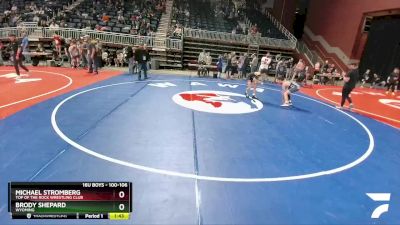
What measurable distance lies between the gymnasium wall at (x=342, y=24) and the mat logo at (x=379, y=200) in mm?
16328

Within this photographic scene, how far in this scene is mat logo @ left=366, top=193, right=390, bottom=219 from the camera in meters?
3.95

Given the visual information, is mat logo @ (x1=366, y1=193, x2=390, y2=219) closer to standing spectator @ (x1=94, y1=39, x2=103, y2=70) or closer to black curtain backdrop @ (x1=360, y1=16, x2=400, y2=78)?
standing spectator @ (x1=94, y1=39, x2=103, y2=70)

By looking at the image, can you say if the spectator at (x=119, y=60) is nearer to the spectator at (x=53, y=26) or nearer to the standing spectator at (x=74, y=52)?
the standing spectator at (x=74, y=52)

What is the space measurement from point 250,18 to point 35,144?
24812mm

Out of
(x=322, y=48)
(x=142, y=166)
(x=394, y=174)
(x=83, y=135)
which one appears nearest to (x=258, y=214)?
(x=142, y=166)

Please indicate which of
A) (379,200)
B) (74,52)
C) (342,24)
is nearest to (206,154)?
(379,200)

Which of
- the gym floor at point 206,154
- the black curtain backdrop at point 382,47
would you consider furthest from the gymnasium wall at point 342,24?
the gym floor at point 206,154

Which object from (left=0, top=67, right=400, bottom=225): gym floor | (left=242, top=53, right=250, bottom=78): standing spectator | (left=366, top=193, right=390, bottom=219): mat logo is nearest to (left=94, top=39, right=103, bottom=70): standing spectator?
(left=0, top=67, right=400, bottom=225): gym floor

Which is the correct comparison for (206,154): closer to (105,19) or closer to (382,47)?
(105,19)

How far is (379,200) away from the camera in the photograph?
171 inches

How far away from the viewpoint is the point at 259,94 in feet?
39.0

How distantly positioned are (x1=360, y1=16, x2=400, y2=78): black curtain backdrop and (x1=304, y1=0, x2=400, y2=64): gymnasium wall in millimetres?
1546

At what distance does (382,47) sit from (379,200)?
2074 centimetres

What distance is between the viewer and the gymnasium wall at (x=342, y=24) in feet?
62.3
